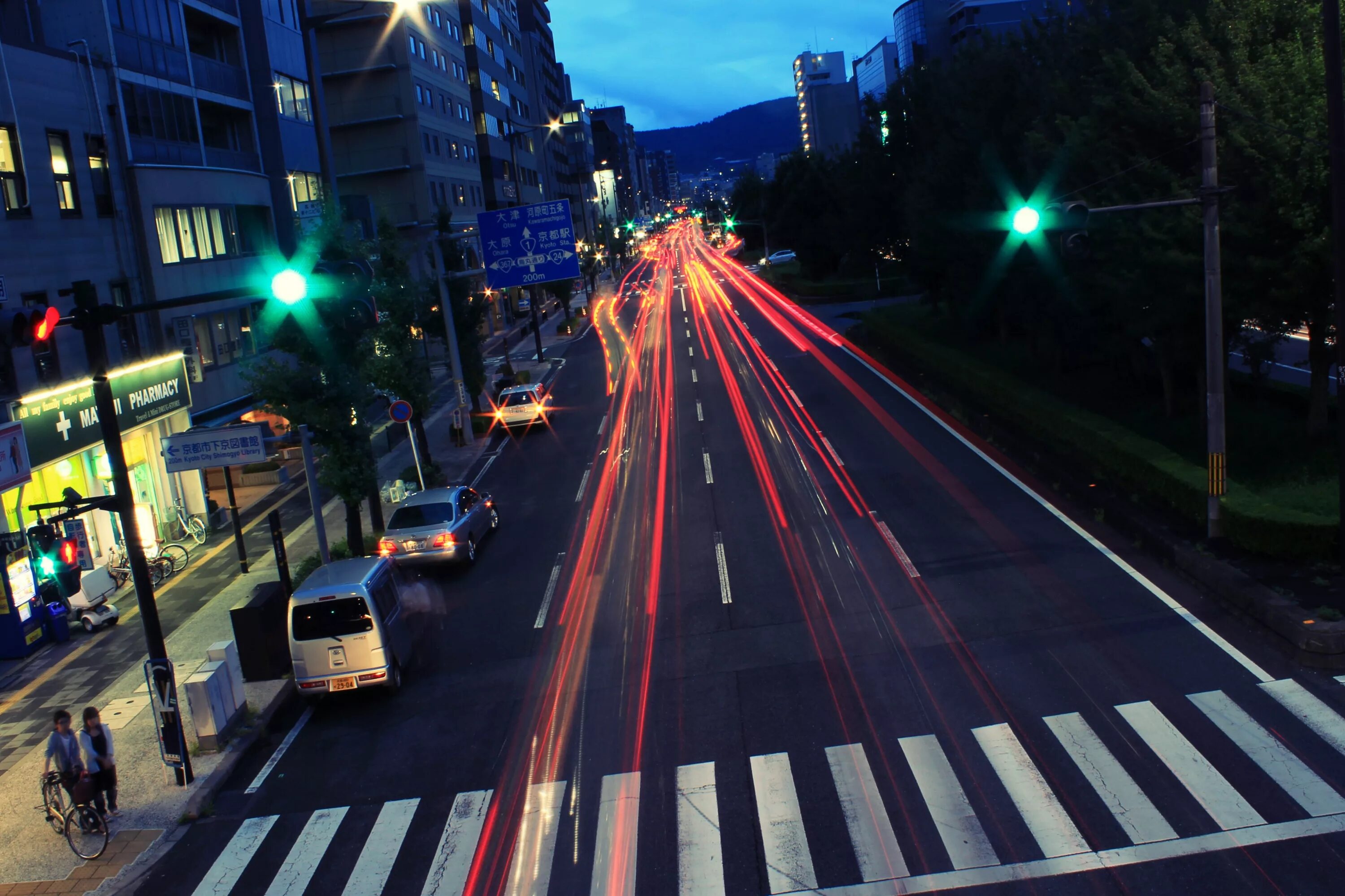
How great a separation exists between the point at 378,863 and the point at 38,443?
1383 cm

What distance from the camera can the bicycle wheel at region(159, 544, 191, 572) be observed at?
22.7 m

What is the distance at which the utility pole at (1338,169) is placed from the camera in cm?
1255

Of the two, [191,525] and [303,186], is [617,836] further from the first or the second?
[303,186]

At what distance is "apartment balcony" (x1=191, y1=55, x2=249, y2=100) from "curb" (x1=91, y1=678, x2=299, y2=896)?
22.3 metres

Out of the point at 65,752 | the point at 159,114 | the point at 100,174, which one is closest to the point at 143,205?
the point at 100,174

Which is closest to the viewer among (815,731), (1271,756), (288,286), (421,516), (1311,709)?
(1271,756)

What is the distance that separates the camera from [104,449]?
22688 mm

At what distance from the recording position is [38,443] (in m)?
19.6

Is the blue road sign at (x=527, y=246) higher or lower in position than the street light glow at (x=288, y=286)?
higher

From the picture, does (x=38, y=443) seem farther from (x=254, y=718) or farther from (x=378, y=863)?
(x=378, y=863)

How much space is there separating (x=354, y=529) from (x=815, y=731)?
12269 mm

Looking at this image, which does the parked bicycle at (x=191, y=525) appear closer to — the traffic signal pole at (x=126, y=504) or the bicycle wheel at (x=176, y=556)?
the bicycle wheel at (x=176, y=556)

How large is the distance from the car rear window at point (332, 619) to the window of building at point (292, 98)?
24.9 metres

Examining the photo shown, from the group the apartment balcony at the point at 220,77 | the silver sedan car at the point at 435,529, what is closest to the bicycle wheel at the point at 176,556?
the silver sedan car at the point at 435,529
